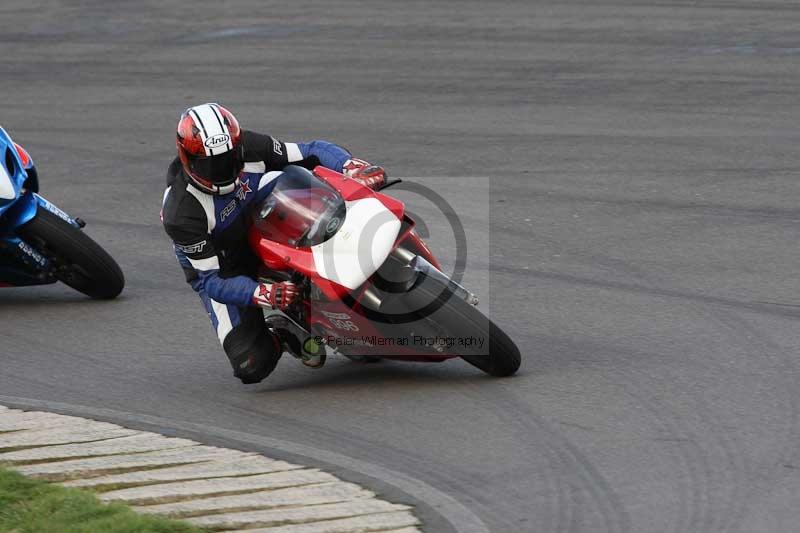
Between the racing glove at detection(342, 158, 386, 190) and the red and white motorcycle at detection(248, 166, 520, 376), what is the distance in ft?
0.44

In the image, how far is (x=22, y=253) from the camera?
854cm

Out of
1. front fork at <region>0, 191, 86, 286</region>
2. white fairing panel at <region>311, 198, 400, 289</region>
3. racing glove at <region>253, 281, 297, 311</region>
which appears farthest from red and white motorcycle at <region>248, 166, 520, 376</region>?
front fork at <region>0, 191, 86, 286</region>

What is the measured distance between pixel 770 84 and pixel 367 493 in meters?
8.70

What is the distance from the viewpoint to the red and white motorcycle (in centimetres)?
655

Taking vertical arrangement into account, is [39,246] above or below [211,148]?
below

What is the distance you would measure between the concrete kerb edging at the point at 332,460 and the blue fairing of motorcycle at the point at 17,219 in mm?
1643

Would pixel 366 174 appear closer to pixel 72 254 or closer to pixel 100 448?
pixel 100 448

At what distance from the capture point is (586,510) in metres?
5.29

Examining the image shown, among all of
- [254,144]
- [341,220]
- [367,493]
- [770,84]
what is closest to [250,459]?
[367,493]

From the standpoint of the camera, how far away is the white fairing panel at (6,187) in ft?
27.7

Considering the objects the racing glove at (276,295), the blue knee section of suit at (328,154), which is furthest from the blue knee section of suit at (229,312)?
the blue knee section of suit at (328,154)

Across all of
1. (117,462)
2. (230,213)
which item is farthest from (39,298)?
(117,462)

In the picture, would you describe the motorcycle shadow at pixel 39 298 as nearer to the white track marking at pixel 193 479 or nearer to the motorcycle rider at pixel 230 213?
the motorcycle rider at pixel 230 213

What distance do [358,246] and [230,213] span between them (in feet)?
2.84
